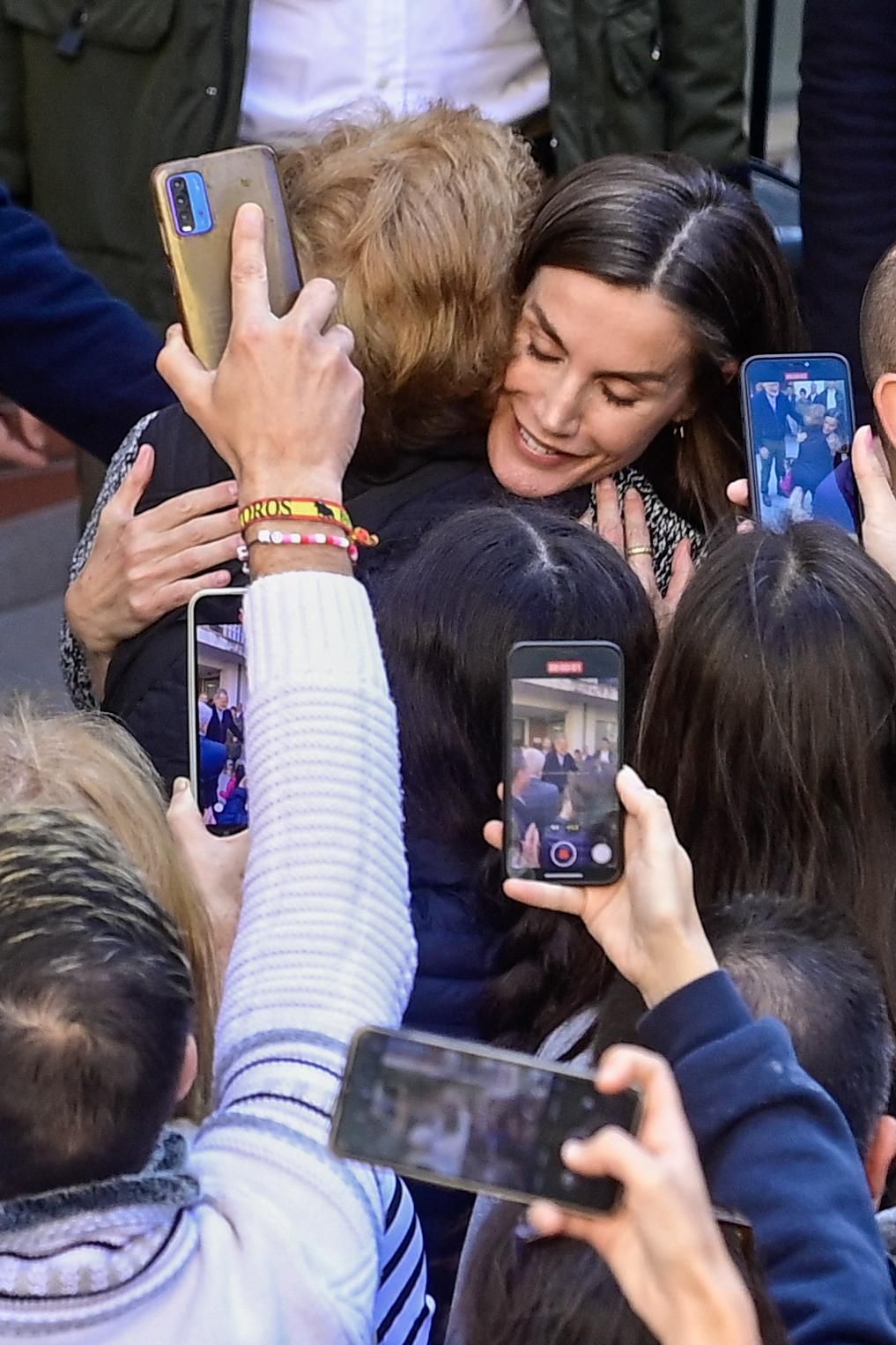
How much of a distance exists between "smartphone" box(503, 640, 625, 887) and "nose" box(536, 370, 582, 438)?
0.61 meters

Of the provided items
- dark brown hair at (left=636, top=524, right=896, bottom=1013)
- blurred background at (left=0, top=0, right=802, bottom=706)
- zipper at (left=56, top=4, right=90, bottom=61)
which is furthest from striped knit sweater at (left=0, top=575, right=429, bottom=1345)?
blurred background at (left=0, top=0, right=802, bottom=706)

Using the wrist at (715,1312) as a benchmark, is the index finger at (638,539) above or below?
below

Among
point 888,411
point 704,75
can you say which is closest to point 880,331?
point 888,411

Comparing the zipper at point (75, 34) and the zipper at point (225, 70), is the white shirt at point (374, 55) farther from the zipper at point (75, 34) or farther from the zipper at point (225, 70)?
the zipper at point (75, 34)

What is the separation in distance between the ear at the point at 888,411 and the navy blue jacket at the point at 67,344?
Result: 836 millimetres

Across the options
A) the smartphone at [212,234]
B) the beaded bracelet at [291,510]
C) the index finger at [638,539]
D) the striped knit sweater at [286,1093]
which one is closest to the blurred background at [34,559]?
the index finger at [638,539]

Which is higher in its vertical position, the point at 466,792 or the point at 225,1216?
the point at 225,1216

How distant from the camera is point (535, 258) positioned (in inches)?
72.2

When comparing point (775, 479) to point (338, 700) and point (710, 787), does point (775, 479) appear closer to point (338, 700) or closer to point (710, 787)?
point (710, 787)

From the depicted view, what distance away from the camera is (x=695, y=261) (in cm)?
185

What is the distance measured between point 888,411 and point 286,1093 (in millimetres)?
1227

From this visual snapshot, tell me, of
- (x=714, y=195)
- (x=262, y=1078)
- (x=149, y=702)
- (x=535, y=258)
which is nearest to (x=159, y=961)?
(x=262, y=1078)

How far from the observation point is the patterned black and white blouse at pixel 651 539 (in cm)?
193

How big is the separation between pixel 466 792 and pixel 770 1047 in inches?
20.6
